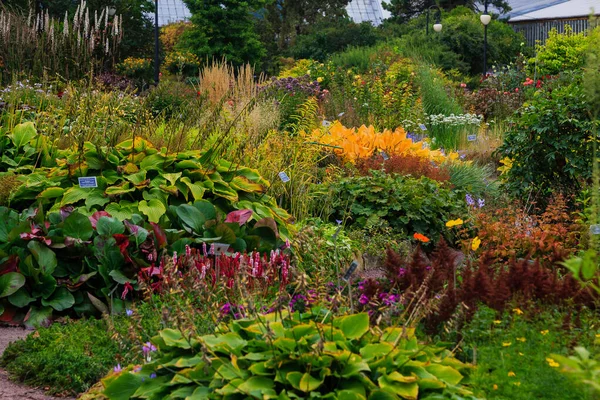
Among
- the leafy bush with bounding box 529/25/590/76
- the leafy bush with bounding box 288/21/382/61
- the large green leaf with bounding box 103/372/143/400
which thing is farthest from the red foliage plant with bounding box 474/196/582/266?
the leafy bush with bounding box 288/21/382/61

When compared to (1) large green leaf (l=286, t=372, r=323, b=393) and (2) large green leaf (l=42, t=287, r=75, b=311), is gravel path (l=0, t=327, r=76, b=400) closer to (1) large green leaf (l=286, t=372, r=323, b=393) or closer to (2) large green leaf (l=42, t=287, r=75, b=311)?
(2) large green leaf (l=42, t=287, r=75, b=311)

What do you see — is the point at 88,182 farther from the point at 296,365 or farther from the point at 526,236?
the point at 526,236

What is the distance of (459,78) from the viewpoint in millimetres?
24391

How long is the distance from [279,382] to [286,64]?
94.8 ft

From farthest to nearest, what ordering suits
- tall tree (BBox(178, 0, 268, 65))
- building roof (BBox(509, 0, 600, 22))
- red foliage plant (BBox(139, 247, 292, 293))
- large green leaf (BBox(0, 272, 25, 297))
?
building roof (BBox(509, 0, 600, 22))
tall tree (BBox(178, 0, 268, 65))
large green leaf (BBox(0, 272, 25, 297))
red foliage plant (BBox(139, 247, 292, 293))

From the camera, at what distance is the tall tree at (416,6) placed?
42375 millimetres

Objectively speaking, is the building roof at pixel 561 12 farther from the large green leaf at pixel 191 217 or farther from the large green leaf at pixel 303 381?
the large green leaf at pixel 303 381

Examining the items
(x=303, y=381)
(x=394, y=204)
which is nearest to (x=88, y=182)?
(x=394, y=204)

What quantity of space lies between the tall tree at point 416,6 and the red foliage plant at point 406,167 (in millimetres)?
35755

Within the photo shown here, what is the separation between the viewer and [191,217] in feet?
17.0

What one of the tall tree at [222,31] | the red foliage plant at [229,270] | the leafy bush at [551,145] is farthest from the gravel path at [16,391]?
the tall tree at [222,31]

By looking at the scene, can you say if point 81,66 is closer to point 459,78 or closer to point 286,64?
point 459,78

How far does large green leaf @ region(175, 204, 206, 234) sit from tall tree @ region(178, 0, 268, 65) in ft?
82.7

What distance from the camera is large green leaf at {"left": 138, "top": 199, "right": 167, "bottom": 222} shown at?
5246 mm
